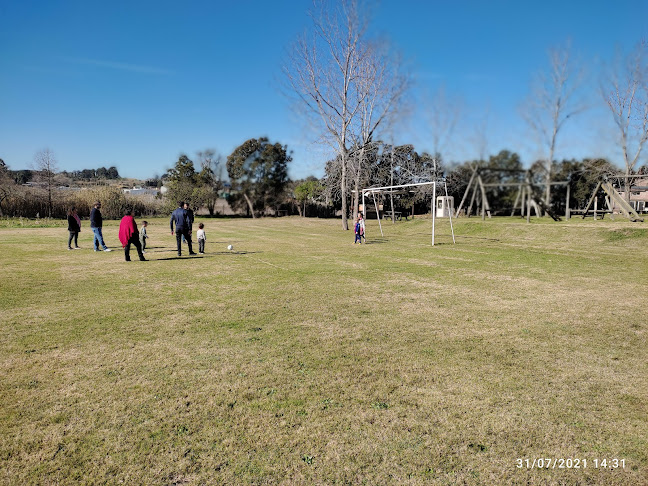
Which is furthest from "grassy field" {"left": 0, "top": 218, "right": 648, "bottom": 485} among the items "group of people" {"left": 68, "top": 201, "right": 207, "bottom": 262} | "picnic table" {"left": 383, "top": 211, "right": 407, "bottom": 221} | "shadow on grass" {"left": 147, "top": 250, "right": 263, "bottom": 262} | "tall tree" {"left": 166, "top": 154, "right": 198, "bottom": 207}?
"tall tree" {"left": 166, "top": 154, "right": 198, "bottom": 207}

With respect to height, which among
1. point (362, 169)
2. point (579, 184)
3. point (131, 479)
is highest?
point (362, 169)

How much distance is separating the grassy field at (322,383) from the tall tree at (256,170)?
150ft

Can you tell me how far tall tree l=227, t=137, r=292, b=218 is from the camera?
5419 centimetres

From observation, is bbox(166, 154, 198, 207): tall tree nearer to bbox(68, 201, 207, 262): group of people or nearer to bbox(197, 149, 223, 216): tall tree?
bbox(197, 149, 223, 216): tall tree

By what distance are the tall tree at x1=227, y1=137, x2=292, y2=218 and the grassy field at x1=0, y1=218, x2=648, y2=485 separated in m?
45.8

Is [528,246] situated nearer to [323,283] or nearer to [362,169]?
[323,283]

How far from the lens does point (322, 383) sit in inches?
160

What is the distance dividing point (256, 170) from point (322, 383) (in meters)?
52.5

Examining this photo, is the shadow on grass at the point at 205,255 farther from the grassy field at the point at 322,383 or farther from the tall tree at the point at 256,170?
the tall tree at the point at 256,170

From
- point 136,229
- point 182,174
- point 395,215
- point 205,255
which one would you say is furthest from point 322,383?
point 182,174

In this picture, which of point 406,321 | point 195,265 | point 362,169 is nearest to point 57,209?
point 362,169

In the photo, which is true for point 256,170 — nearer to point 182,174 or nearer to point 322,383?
point 182,174

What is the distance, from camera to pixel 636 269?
11.3m

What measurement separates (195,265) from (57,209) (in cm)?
3808
